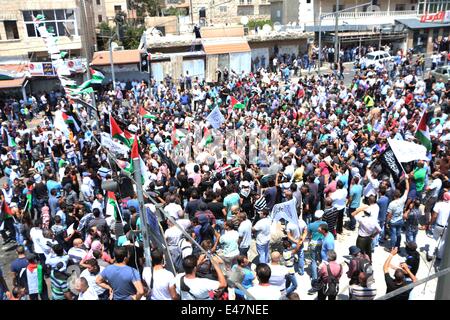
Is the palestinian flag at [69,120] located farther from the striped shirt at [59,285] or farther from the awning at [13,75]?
the awning at [13,75]

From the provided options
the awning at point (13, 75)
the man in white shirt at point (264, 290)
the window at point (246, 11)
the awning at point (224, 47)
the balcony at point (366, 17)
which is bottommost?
the man in white shirt at point (264, 290)

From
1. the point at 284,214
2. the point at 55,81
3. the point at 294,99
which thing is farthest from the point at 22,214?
the point at 55,81

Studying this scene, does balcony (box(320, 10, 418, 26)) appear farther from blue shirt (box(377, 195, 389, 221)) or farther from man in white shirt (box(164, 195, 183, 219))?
man in white shirt (box(164, 195, 183, 219))

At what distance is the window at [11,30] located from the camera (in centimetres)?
2880

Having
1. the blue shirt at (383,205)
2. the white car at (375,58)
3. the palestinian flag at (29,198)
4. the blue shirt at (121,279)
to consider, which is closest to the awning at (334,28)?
the white car at (375,58)

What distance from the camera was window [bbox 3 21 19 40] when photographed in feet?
94.5

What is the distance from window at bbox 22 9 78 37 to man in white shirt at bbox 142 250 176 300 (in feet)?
90.6

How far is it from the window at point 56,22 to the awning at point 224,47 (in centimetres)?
950

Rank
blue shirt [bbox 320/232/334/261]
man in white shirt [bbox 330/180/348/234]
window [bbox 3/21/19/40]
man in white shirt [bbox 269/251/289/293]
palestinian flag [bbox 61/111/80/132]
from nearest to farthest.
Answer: man in white shirt [bbox 269/251/289/293] → blue shirt [bbox 320/232/334/261] → man in white shirt [bbox 330/180/348/234] → palestinian flag [bbox 61/111/80/132] → window [bbox 3/21/19/40]

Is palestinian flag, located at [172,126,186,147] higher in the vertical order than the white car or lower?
lower

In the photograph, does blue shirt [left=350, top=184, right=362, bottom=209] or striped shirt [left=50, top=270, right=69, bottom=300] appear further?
blue shirt [left=350, top=184, right=362, bottom=209]

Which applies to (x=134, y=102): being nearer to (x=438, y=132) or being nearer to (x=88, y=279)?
(x=438, y=132)

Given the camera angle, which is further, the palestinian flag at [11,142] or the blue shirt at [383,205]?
the palestinian flag at [11,142]

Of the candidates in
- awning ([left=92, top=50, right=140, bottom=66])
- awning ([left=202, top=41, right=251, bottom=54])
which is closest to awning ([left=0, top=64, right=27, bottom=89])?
awning ([left=92, top=50, right=140, bottom=66])
